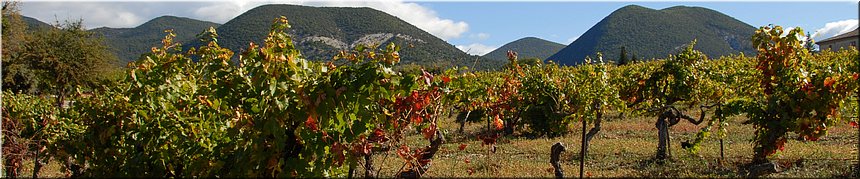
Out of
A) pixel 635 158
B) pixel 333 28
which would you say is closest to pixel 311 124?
pixel 635 158

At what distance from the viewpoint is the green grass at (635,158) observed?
805cm

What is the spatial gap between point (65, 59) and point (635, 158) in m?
32.6

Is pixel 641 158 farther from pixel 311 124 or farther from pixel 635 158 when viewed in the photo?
pixel 311 124

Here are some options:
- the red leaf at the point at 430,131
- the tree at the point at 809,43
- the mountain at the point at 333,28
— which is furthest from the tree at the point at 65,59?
the mountain at the point at 333,28

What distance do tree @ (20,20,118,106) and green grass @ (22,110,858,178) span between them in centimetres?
2313

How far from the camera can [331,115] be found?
12.3 feet

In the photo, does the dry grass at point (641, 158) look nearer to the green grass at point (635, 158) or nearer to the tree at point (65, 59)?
the green grass at point (635, 158)

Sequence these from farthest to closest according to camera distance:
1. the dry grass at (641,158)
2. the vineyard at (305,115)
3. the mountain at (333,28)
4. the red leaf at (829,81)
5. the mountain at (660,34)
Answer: the mountain at (333,28), the mountain at (660,34), the dry grass at (641,158), the red leaf at (829,81), the vineyard at (305,115)

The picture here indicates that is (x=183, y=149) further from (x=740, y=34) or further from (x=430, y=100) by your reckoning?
(x=740, y=34)

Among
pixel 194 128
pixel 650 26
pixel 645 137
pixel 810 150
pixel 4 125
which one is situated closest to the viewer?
pixel 194 128

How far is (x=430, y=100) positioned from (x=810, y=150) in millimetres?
9609

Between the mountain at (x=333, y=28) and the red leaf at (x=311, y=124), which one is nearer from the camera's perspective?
the red leaf at (x=311, y=124)

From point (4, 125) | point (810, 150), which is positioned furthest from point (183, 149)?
point (810, 150)

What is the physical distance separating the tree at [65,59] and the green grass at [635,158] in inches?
910
